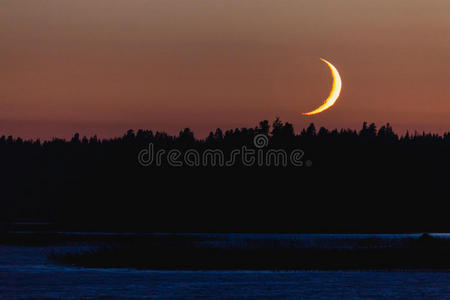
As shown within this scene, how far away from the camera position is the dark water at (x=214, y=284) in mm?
44000

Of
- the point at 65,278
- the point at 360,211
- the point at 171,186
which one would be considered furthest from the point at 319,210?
the point at 65,278

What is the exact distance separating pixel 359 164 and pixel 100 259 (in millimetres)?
137824

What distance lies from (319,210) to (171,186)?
3563 centimetres

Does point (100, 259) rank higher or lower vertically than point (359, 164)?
lower

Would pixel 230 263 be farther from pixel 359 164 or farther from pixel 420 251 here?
pixel 359 164

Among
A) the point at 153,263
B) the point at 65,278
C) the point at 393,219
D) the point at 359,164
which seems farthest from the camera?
the point at 359,164

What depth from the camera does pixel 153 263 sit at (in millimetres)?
62781

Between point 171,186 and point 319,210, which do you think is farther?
point 171,186

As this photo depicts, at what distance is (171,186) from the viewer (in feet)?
654

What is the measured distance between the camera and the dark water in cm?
4400

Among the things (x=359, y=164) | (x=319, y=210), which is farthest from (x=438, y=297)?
(x=359, y=164)

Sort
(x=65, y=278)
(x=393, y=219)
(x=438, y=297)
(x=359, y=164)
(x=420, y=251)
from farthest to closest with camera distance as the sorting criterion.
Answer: (x=359, y=164) < (x=393, y=219) < (x=420, y=251) < (x=65, y=278) < (x=438, y=297)

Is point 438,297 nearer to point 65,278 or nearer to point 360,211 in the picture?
point 65,278

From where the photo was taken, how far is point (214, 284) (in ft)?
162
